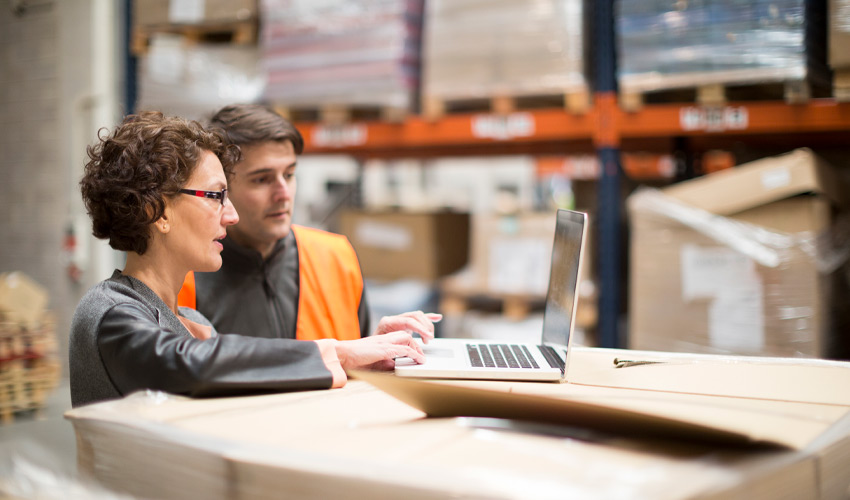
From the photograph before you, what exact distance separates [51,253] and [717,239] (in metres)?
5.73

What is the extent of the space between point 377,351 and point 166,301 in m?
0.56

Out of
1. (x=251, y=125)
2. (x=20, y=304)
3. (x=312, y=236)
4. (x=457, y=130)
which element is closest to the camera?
(x=251, y=125)

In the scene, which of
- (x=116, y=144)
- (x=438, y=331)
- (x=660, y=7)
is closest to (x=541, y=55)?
(x=660, y=7)

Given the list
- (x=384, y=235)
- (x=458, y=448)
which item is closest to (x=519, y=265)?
(x=384, y=235)

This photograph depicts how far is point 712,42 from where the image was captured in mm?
3168

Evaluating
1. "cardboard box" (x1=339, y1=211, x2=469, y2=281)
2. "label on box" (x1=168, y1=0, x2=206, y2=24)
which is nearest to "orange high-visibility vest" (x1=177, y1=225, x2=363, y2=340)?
"cardboard box" (x1=339, y1=211, x2=469, y2=281)

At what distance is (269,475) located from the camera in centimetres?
93

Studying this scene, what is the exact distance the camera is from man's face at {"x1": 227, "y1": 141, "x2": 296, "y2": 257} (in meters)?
2.32

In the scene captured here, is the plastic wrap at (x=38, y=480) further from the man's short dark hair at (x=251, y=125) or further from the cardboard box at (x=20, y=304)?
the cardboard box at (x=20, y=304)

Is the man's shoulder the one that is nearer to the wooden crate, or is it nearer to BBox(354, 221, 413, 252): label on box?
BBox(354, 221, 413, 252): label on box

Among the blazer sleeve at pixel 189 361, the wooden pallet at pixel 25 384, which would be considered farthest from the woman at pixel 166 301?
the wooden pallet at pixel 25 384

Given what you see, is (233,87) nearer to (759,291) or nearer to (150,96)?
(150,96)

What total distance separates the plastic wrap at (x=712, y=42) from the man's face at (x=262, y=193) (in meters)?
1.90

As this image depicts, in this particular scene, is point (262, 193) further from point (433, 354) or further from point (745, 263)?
point (745, 263)
